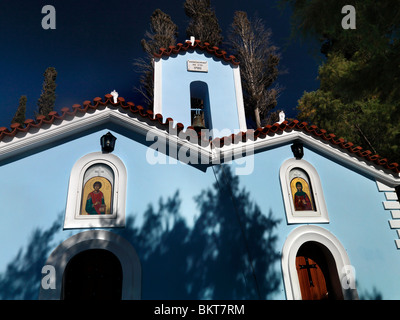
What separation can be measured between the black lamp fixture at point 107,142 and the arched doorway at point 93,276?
201cm

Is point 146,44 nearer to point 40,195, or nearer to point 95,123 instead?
point 95,123

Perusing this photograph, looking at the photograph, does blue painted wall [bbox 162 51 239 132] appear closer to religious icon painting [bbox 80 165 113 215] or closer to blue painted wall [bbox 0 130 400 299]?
blue painted wall [bbox 0 130 400 299]

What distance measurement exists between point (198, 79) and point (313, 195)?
15.7ft

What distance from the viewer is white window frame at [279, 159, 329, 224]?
5816 millimetres

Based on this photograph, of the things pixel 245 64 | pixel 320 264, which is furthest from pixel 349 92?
pixel 245 64

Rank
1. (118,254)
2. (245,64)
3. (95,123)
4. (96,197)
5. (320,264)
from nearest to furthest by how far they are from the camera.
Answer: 1. (118,254)
2. (96,197)
3. (95,123)
4. (320,264)
5. (245,64)

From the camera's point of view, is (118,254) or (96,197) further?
(96,197)

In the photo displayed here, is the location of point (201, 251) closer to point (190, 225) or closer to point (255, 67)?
point (190, 225)

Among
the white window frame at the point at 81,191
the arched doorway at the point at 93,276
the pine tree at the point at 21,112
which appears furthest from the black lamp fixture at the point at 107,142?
the pine tree at the point at 21,112

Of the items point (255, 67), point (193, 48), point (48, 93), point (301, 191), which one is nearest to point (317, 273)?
point (301, 191)

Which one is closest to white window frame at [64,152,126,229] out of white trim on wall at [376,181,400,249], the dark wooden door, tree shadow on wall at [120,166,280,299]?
tree shadow on wall at [120,166,280,299]
